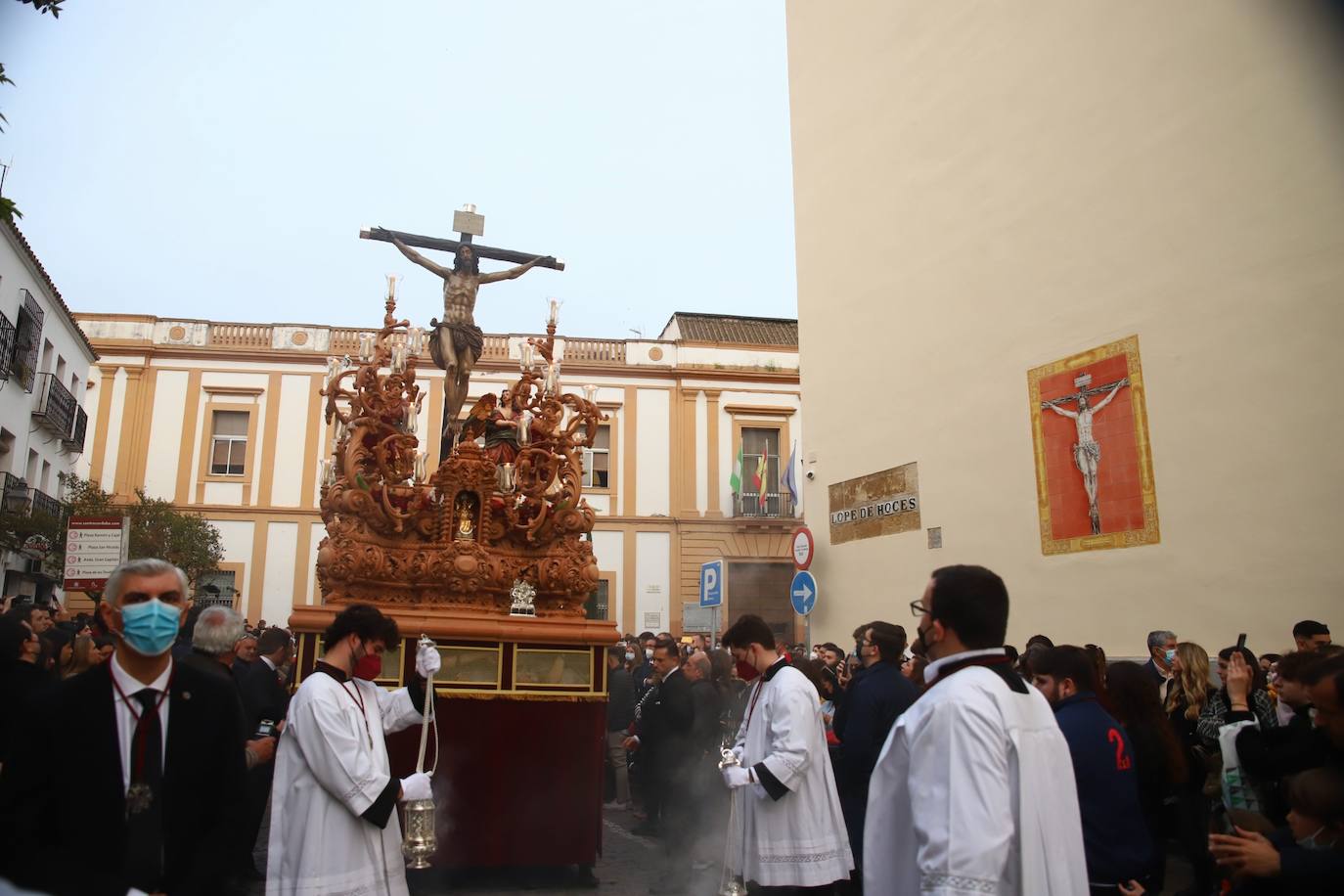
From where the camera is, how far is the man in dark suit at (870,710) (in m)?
5.60

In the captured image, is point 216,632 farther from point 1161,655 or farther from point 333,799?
point 1161,655

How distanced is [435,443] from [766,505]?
347 inches

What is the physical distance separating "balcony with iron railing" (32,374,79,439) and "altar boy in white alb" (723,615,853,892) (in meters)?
20.6

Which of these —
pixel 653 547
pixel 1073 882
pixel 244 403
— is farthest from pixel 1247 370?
pixel 244 403

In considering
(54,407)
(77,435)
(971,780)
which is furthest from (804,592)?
(77,435)

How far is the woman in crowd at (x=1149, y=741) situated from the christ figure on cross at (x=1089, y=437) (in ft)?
23.1

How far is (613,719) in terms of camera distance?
11.4m

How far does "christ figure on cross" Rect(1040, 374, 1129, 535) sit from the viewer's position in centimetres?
1110

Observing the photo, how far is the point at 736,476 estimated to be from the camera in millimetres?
26312

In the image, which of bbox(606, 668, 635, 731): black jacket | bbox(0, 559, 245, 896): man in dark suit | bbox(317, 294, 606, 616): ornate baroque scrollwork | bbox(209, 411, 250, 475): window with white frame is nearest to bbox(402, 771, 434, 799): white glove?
bbox(0, 559, 245, 896): man in dark suit

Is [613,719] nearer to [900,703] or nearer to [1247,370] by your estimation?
[900,703]

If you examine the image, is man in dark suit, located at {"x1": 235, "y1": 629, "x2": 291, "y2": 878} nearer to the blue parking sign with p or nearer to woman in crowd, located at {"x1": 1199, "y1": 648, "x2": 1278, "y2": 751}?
woman in crowd, located at {"x1": 1199, "y1": 648, "x2": 1278, "y2": 751}

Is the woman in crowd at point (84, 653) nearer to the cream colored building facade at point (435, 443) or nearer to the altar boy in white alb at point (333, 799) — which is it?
the altar boy in white alb at point (333, 799)

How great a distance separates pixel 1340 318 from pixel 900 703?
6123mm
